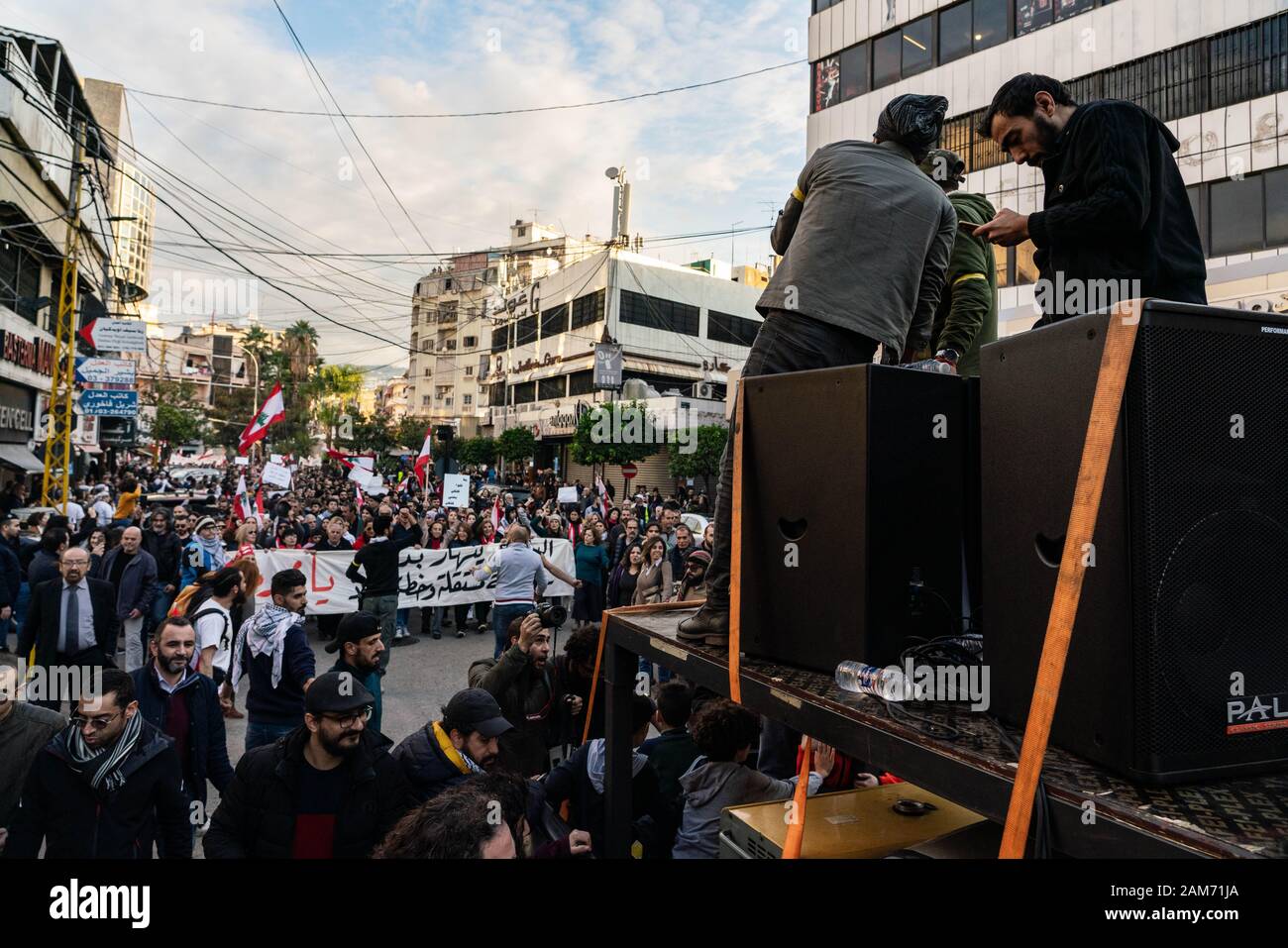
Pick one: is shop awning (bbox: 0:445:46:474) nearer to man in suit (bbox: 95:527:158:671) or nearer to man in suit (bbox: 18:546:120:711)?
man in suit (bbox: 95:527:158:671)

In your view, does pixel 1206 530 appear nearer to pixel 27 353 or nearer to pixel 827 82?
pixel 827 82

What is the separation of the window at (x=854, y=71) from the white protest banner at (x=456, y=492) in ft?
54.6

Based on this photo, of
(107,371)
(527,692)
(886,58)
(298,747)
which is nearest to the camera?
(298,747)

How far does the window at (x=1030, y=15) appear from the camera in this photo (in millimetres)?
19469

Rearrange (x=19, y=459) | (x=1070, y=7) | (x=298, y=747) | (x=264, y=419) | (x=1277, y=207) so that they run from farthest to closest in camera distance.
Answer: (x=19, y=459) → (x=1070, y=7) → (x=264, y=419) → (x=1277, y=207) → (x=298, y=747)

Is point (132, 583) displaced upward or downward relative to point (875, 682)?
downward

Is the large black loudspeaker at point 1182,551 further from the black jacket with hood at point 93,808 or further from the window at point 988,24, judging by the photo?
the window at point 988,24

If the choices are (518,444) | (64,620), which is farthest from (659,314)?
(64,620)

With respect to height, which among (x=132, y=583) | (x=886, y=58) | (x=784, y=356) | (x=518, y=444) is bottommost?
(x=132, y=583)

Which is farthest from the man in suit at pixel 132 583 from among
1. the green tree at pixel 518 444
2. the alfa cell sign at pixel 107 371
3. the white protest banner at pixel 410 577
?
the green tree at pixel 518 444

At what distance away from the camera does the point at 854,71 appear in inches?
940

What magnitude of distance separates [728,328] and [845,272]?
49.7 metres
